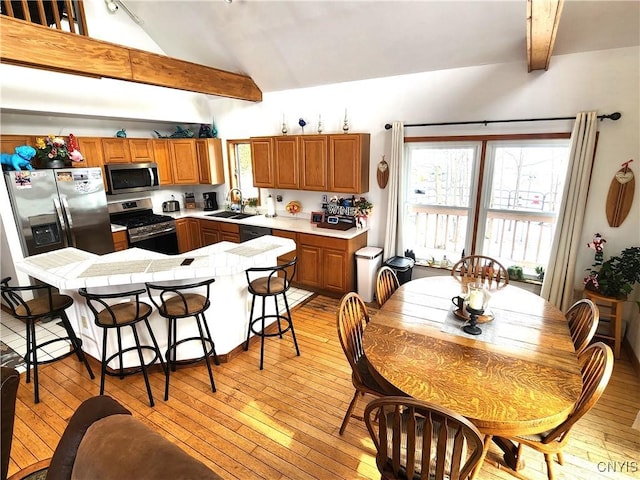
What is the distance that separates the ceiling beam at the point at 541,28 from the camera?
6.09 ft

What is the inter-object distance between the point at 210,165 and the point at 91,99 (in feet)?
5.78

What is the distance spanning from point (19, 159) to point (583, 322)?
5.35m

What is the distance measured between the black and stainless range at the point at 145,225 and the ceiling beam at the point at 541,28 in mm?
4838

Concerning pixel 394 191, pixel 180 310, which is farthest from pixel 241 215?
pixel 180 310

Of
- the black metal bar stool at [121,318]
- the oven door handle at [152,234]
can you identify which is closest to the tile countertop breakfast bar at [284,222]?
the oven door handle at [152,234]

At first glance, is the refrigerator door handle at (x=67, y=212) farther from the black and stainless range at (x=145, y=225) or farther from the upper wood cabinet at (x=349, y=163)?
the upper wood cabinet at (x=349, y=163)

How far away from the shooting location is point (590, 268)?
10.8 ft

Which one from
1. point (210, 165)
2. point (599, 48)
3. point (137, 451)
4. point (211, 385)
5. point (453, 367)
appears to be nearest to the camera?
point (137, 451)

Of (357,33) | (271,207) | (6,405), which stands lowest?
(6,405)

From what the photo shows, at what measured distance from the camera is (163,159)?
207 inches

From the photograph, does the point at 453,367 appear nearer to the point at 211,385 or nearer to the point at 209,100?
the point at 211,385

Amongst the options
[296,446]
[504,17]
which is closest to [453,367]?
[296,446]

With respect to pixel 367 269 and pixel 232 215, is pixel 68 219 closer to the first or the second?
pixel 232 215

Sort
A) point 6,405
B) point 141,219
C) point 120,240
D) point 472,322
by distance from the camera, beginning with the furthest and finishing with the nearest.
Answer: point 141,219
point 120,240
point 472,322
point 6,405
